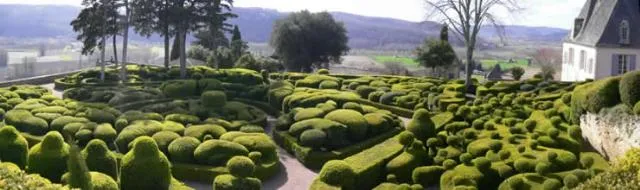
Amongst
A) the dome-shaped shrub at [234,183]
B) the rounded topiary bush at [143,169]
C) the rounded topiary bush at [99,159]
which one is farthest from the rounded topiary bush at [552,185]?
the rounded topiary bush at [99,159]

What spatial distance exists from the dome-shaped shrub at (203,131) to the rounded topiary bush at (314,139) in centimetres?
309

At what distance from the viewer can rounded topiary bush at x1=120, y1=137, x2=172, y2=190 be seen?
16.8 metres

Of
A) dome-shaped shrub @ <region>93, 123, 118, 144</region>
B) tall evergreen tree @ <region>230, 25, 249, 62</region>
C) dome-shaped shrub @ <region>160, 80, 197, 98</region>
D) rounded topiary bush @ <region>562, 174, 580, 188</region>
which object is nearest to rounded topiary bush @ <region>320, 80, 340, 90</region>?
dome-shaped shrub @ <region>160, 80, 197, 98</region>

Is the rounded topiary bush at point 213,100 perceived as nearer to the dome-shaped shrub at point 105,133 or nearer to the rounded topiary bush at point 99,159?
the dome-shaped shrub at point 105,133

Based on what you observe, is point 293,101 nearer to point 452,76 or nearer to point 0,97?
point 0,97

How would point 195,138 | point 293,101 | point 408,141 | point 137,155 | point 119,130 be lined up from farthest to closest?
point 293,101, point 119,130, point 195,138, point 408,141, point 137,155

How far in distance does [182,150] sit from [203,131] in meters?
2.31

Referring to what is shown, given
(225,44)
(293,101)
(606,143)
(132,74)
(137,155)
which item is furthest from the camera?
(225,44)

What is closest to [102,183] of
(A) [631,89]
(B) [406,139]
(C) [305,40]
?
(B) [406,139]

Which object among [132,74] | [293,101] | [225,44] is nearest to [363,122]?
[293,101]

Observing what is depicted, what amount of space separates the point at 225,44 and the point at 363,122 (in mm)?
34412

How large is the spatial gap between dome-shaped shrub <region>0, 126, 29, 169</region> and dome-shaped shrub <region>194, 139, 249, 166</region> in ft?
17.4

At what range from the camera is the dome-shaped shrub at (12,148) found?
18188 mm

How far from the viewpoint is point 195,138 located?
23172 mm
